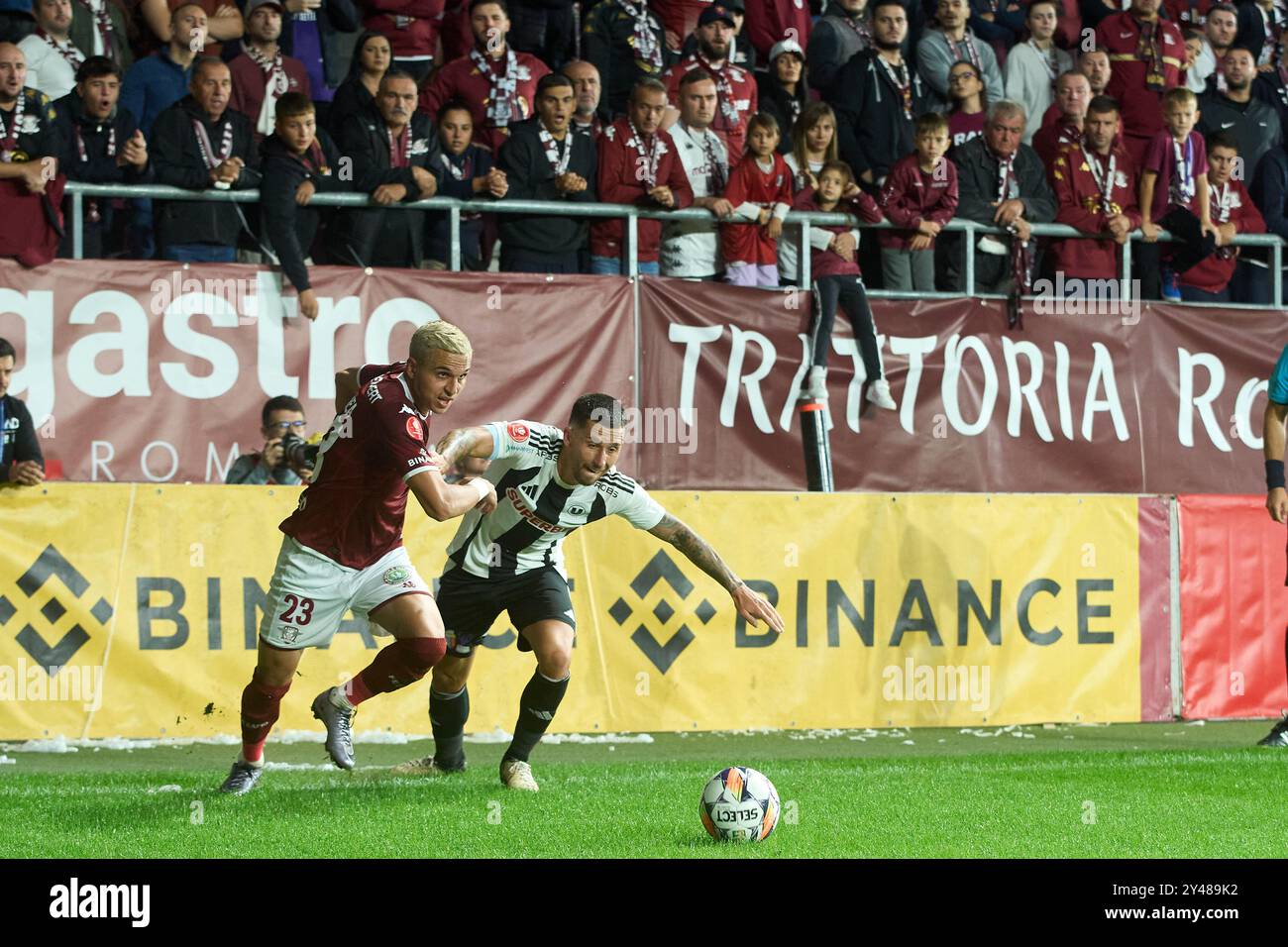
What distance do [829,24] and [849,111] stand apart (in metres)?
1.16

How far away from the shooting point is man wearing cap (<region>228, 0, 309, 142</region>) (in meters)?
13.3

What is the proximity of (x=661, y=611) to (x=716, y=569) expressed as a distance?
11.2 ft

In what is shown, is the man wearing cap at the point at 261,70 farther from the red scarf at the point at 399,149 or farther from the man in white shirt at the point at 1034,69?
the man in white shirt at the point at 1034,69

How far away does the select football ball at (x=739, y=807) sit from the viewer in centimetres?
716

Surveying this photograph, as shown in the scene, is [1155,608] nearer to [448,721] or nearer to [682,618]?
[682,618]

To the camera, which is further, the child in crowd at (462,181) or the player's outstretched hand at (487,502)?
the child in crowd at (462,181)

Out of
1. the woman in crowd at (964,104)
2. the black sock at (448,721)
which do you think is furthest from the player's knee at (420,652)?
the woman in crowd at (964,104)

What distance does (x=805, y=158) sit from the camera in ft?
46.7

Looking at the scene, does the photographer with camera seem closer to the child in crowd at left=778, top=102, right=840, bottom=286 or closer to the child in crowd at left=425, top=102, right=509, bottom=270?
the child in crowd at left=425, top=102, right=509, bottom=270

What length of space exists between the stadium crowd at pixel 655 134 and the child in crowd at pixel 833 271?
0.04 meters

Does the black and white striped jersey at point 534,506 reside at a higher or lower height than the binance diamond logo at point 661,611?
higher

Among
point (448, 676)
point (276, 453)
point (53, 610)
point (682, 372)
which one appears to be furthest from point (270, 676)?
point (682, 372)

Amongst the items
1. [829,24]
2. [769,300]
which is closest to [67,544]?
[769,300]

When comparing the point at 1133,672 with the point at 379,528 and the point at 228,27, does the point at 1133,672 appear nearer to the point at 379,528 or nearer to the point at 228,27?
the point at 379,528
